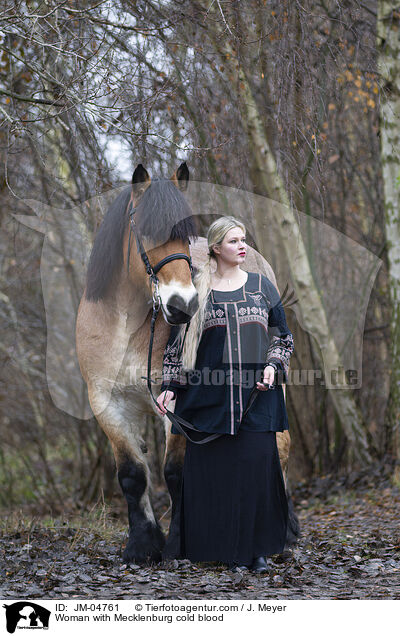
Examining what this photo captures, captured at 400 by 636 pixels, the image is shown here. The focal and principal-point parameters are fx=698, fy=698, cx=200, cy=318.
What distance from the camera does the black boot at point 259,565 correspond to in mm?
3696

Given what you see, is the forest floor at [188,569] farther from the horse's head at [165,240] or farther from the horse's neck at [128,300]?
the horse's neck at [128,300]

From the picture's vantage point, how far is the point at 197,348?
386cm

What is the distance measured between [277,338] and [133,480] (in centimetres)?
124

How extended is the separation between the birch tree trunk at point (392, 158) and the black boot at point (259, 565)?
3503 millimetres

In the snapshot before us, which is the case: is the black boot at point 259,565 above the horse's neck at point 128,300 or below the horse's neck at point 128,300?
below

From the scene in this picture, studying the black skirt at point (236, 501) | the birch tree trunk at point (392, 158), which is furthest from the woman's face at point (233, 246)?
the birch tree trunk at point (392, 158)

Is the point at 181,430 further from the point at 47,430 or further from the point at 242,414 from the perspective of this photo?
the point at 47,430

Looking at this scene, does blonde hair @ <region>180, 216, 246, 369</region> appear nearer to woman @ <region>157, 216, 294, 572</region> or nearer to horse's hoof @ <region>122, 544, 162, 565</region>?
woman @ <region>157, 216, 294, 572</region>

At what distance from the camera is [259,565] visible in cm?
372

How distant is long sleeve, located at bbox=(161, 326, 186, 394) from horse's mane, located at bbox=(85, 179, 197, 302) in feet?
1.79
